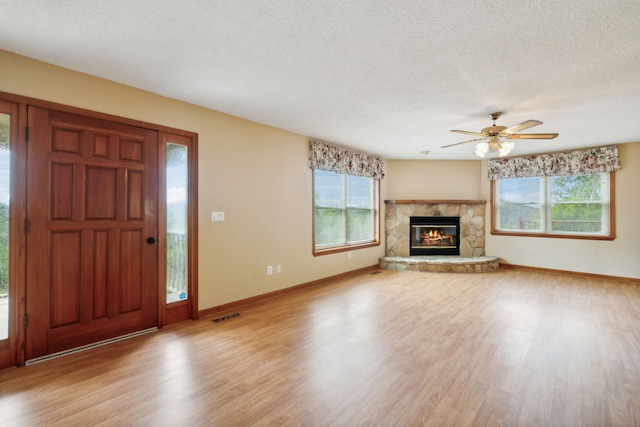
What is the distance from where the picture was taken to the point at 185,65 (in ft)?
8.38

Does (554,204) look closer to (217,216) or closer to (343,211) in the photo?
(343,211)

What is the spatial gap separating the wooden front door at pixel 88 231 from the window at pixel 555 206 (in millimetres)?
6545

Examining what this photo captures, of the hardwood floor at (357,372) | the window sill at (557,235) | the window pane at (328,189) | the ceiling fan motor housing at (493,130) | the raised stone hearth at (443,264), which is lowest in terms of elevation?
the hardwood floor at (357,372)

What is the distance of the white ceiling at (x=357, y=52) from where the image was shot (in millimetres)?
1848

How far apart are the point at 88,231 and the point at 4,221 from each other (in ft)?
1.77

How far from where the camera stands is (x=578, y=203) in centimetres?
571

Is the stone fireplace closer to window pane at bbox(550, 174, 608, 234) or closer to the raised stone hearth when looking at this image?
the raised stone hearth

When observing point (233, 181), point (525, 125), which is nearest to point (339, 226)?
point (233, 181)

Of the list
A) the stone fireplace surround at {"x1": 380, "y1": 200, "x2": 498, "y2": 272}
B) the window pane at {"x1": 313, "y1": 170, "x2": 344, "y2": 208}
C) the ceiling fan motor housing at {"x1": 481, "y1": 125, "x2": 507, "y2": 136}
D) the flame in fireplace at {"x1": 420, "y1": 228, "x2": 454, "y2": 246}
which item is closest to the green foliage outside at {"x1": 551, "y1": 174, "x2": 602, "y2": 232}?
the stone fireplace surround at {"x1": 380, "y1": 200, "x2": 498, "y2": 272}

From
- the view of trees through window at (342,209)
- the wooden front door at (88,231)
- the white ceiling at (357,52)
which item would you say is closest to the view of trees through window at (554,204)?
the white ceiling at (357,52)

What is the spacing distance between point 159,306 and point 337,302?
7.00 ft

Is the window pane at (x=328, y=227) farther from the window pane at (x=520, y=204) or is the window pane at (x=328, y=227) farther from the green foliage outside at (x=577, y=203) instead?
the green foliage outside at (x=577, y=203)

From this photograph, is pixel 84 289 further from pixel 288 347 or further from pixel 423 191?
pixel 423 191

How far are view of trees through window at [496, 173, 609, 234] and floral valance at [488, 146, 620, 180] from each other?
0.19 m
